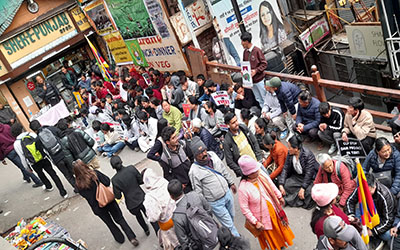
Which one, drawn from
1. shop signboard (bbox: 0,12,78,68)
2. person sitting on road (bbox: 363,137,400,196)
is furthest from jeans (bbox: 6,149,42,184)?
person sitting on road (bbox: 363,137,400,196)

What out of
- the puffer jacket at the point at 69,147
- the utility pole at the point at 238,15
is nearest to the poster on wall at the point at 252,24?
the utility pole at the point at 238,15

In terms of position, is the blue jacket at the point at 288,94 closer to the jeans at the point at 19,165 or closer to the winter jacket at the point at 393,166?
the winter jacket at the point at 393,166

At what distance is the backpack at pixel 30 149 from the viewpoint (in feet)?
27.9

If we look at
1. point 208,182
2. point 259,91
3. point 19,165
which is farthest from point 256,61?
point 19,165

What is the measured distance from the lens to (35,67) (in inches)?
623

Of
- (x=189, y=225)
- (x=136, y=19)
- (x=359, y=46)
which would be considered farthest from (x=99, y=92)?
(x=189, y=225)

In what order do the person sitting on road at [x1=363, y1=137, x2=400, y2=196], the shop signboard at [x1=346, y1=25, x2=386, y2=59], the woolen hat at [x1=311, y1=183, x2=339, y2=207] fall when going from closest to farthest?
1. the woolen hat at [x1=311, y1=183, x2=339, y2=207]
2. the person sitting on road at [x1=363, y1=137, x2=400, y2=196]
3. the shop signboard at [x1=346, y1=25, x2=386, y2=59]

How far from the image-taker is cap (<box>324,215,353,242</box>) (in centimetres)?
333

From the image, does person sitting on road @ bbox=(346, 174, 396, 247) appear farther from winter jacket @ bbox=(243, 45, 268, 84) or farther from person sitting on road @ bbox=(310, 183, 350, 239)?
winter jacket @ bbox=(243, 45, 268, 84)

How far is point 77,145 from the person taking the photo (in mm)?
8227

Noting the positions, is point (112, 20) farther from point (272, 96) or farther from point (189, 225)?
point (189, 225)

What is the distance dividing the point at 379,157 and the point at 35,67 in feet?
49.0

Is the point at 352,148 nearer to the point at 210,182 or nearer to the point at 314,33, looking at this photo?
the point at 210,182

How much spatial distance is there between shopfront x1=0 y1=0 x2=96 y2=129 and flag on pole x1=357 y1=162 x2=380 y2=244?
46.6 feet
